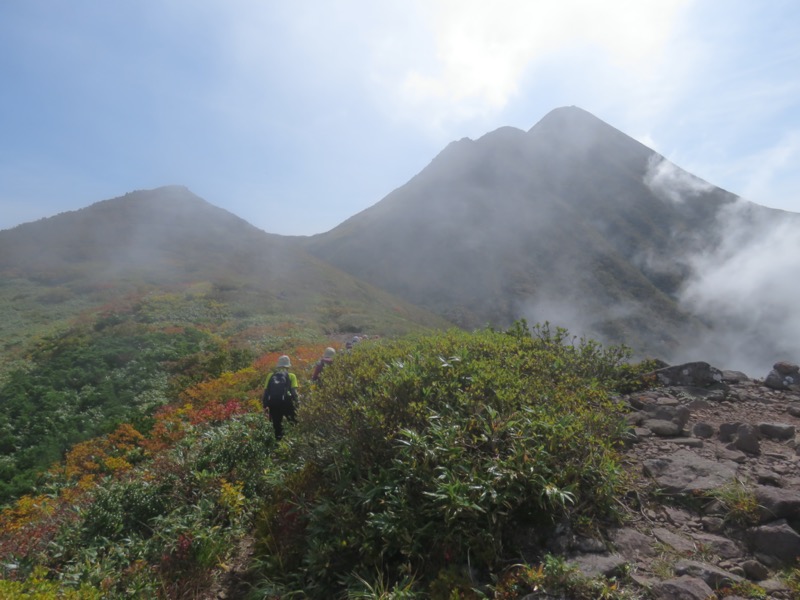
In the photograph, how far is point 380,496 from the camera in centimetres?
342

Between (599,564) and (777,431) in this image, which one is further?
Result: (777,431)

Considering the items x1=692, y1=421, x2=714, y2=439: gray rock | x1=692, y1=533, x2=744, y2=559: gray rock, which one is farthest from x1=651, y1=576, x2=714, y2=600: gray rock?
x1=692, y1=421, x2=714, y2=439: gray rock

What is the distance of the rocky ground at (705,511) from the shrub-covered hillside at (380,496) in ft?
0.83

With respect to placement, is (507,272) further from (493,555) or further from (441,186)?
(493,555)

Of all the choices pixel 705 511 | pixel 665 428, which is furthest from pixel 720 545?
pixel 665 428

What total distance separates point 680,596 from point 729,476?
59.8 inches

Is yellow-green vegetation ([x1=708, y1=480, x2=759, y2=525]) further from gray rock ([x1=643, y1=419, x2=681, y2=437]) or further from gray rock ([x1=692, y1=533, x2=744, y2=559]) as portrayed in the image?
gray rock ([x1=643, y1=419, x2=681, y2=437])

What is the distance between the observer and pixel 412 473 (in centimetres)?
330

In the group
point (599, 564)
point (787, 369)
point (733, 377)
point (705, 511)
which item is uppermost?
point (787, 369)

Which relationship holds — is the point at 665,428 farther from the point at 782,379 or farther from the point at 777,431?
the point at 782,379

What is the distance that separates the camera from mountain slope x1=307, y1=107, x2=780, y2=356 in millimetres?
41781

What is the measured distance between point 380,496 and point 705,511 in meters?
2.34

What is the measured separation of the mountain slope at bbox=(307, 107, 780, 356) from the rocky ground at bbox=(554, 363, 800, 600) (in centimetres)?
3367

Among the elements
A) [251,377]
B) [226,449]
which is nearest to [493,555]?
[226,449]
